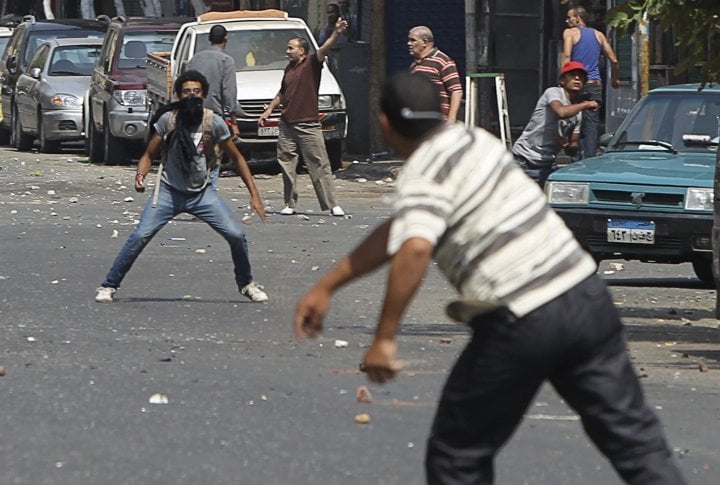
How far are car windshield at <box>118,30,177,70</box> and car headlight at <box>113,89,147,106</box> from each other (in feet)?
2.73

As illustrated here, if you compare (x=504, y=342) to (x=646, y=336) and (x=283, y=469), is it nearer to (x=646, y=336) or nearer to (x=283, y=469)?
(x=283, y=469)

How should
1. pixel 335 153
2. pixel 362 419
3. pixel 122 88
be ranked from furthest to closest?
1. pixel 122 88
2. pixel 335 153
3. pixel 362 419

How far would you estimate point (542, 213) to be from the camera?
5.08 metres

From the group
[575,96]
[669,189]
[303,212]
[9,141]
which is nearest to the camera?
[669,189]

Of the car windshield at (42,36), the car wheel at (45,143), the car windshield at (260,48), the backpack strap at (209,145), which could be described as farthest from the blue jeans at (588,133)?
the car windshield at (42,36)

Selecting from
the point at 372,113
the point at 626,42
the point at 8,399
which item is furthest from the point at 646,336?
the point at 372,113

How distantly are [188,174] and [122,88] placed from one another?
42.4 feet

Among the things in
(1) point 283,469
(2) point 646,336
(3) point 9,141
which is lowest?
(3) point 9,141

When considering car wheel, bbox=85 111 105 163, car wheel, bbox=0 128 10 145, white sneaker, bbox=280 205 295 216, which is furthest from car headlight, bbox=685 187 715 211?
car wheel, bbox=0 128 10 145

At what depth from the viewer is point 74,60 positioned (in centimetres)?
2858

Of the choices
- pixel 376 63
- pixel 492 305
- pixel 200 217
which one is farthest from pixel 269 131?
pixel 492 305

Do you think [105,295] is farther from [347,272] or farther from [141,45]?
[141,45]

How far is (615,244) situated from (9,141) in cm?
2065

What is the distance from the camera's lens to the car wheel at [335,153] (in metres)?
23.7
